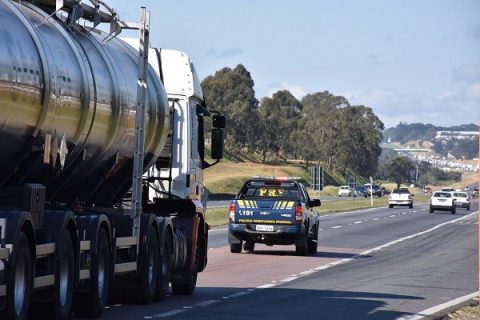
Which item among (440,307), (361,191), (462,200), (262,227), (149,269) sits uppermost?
(361,191)

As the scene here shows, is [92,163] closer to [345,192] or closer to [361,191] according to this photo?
[345,192]

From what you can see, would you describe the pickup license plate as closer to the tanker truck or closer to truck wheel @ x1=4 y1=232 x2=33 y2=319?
the tanker truck

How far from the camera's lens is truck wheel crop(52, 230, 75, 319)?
12781 mm

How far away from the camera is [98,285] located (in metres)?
14.5

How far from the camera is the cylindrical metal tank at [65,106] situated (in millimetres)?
11891

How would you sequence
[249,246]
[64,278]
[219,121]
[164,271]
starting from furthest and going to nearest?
1. [249,246]
2. [219,121]
3. [164,271]
4. [64,278]

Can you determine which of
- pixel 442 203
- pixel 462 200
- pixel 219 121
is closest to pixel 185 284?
pixel 219 121

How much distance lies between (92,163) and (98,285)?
155cm

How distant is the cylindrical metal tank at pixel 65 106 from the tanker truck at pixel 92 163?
22mm

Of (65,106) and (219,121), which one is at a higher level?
(219,121)

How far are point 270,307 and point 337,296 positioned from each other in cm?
257

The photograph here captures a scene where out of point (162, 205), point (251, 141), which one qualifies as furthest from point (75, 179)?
point (251, 141)

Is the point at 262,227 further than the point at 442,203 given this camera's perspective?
No

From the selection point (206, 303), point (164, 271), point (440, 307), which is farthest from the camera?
point (440, 307)
